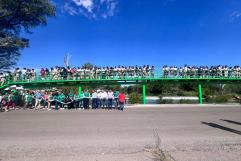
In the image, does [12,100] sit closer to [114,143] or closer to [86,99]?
[86,99]

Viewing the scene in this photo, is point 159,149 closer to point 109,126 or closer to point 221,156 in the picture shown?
Answer: point 221,156

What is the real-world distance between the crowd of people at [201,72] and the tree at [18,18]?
46.1 feet

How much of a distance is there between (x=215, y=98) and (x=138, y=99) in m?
12.3

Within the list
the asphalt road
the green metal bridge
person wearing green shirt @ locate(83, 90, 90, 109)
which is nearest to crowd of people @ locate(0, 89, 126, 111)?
person wearing green shirt @ locate(83, 90, 90, 109)

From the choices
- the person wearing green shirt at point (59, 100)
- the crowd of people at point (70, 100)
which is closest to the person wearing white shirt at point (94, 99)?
the crowd of people at point (70, 100)

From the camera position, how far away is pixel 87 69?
3141 cm

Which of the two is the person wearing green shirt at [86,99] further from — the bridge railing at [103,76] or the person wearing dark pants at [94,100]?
the bridge railing at [103,76]

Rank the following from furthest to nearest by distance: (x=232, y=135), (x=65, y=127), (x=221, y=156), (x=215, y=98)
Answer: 1. (x=215, y=98)
2. (x=65, y=127)
3. (x=232, y=135)
4. (x=221, y=156)

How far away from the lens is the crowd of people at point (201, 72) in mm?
31781

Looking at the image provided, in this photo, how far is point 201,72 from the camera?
32625 millimetres

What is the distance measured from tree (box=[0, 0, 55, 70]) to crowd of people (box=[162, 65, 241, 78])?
1406 cm

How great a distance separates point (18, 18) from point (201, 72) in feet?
68.3

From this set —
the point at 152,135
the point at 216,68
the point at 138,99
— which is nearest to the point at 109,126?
the point at 152,135

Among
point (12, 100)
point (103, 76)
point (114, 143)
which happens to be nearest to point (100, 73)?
point (103, 76)
